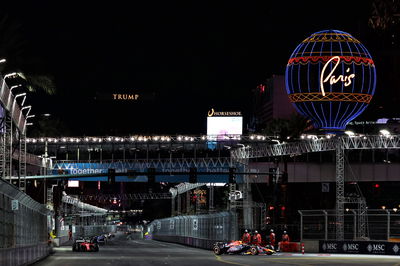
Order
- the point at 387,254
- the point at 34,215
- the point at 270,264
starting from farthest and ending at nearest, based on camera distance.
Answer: the point at 387,254, the point at 34,215, the point at 270,264

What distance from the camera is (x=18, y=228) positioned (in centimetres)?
3594

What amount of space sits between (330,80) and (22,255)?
287 ft

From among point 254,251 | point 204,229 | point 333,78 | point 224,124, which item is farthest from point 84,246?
point 224,124

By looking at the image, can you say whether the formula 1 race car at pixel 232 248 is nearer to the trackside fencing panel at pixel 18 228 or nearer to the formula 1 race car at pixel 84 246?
the formula 1 race car at pixel 84 246

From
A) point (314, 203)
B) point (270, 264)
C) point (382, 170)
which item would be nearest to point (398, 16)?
point (270, 264)

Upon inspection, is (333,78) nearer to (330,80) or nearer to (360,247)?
(330,80)

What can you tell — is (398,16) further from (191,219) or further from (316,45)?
(316,45)

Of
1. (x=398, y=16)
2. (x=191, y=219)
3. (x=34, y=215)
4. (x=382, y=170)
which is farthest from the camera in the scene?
(x=382, y=170)

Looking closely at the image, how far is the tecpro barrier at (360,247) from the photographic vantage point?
56.6m

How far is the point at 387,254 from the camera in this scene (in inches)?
2239

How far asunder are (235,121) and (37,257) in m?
138

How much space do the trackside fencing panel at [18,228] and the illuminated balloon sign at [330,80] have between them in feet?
241

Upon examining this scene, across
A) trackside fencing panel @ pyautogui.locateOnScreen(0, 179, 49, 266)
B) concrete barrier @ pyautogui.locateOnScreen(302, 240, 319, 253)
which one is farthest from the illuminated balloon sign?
trackside fencing panel @ pyautogui.locateOnScreen(0, 179, 49, 266)

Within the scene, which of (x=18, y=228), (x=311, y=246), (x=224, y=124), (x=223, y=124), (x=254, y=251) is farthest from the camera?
(x=223, y=124)
